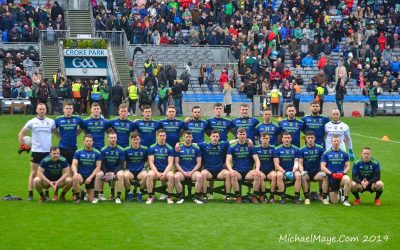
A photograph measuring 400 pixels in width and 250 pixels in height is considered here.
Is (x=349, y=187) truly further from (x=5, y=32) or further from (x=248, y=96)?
(x=5, y=32)

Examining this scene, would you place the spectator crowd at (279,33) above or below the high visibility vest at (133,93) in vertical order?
above

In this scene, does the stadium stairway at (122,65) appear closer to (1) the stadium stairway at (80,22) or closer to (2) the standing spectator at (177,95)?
(1) the stadium stairway at (80,22)

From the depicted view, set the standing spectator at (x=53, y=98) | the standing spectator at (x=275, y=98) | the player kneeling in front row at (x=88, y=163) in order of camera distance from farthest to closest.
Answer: the standing spectator at (x=275, y=98), the standing spectator at (x=53, y=98), the player kneeling in front row at (x=88, y=163)

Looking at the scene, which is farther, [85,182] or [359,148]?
[359,148]

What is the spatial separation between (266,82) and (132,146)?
24440 mm

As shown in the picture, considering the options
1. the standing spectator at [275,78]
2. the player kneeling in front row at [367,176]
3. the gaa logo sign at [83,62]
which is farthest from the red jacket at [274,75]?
the player kneeling in front row at [367,176]

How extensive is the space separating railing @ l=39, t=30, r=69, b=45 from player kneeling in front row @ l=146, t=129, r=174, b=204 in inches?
1043

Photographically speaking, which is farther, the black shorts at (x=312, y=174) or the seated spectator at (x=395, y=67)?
the seated spectator at (x=395, y=67)

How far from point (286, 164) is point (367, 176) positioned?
1583mm

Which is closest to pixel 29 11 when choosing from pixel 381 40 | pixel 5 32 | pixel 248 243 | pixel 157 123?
pixel 5 32

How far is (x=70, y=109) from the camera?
779 inches

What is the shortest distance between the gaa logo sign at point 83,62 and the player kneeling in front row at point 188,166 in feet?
85.9

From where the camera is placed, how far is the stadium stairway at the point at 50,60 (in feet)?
143

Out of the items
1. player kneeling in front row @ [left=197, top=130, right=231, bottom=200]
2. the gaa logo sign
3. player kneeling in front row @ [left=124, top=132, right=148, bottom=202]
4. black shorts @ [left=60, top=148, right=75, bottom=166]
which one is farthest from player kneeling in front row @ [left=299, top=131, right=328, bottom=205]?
the gaa logo sign
